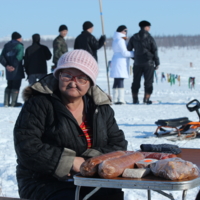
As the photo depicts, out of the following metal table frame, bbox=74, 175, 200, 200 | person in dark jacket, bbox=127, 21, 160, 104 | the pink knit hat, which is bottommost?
person in dark jacket, bbox=127, 21, 160, 104

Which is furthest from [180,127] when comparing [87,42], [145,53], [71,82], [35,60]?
[35,60]

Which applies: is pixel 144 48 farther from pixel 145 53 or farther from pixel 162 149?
pixel 162 149

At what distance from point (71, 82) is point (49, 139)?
13.9 inches

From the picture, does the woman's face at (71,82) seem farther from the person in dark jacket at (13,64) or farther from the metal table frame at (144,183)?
the person in dark jacket at (13,64)


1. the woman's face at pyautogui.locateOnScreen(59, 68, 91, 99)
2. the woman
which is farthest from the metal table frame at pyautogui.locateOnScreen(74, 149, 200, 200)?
the woman's face at pyautogui.locateOnScreen(59, 68, 91, 99)

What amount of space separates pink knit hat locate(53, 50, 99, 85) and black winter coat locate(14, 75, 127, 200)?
0.13 meters

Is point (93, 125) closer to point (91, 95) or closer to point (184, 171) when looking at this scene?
point (91, 95)

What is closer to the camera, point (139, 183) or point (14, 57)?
point (139, 183)

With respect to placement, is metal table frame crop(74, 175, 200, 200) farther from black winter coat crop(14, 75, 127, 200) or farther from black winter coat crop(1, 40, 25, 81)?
black winter coat crop(1, 40, 25, 81)

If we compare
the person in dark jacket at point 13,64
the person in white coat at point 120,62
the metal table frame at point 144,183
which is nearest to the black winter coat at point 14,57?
the person in dark jacket at point 13,64

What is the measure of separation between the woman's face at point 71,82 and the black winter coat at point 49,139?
0.25ft

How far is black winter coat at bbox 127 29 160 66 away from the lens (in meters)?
9.94

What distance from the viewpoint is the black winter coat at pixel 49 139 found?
97.7 inches

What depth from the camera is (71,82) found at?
2.62 meters
